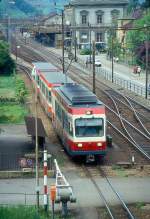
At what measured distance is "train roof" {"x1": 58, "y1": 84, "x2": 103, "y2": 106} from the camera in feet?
102

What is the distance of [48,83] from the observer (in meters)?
42.8

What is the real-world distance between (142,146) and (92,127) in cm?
532

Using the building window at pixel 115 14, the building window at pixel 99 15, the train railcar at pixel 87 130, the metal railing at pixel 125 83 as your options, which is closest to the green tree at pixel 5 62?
the metal railing at pixel 125 83

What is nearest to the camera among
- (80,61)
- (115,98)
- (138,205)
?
(138,205)

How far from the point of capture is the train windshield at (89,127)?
99.6ft

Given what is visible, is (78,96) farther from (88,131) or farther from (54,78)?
(54,78)

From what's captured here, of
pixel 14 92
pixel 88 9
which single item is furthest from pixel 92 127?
pixel 88 9

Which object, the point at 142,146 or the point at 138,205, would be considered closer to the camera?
the point at 138,205

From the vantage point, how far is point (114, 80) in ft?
233

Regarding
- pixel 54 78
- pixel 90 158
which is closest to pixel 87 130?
pixel 90 158

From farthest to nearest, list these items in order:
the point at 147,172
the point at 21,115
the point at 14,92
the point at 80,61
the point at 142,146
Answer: the point at 80,61 < the point at 14,92 < the point at 21,115 < the point at 142,146 < the point at 147,172

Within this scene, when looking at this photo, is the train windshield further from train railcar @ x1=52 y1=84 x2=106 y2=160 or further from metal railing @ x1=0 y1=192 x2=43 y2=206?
metal railing @ x1=0 y1=192 x2=43 y2=206

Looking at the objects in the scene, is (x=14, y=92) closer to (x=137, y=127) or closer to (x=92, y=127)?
(x=137, y=127)

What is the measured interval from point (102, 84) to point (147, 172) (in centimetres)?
3868
